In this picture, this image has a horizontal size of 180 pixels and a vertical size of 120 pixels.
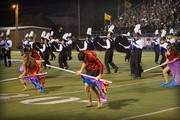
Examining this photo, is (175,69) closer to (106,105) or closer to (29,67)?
(106,105)

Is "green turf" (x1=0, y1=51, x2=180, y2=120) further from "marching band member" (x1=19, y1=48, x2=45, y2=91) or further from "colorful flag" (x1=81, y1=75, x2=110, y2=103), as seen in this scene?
"marching band member" (x1=19, y1=48, x2=45, y2=91)

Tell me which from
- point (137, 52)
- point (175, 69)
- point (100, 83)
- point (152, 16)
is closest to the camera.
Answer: point (100, 83)

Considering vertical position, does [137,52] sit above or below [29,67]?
above

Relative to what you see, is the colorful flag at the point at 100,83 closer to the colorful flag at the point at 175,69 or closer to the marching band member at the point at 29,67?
the marching band member at the point at 29,67

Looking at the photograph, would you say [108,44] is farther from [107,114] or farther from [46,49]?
[107,114]

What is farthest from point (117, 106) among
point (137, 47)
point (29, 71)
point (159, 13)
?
point (159, 13)

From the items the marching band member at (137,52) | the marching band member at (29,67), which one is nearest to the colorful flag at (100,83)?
the marching band member at (29,67)

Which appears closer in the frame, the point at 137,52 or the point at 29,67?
the point at 29,67

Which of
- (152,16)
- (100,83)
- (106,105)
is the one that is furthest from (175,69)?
(152,16)

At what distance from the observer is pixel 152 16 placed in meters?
25.5

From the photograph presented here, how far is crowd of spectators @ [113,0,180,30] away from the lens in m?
21.1

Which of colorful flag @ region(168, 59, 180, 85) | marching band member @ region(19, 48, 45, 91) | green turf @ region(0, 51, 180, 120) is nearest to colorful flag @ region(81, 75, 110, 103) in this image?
green turf @ region(0, 51, 180, 120)

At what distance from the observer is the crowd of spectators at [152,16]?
829 inches

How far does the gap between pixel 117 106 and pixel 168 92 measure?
2.32 metres
